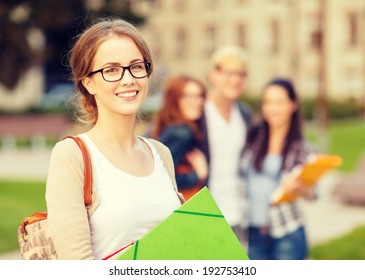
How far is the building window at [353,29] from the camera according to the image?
35156mm

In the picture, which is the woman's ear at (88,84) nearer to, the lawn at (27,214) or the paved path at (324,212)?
the paved path at (324,212)

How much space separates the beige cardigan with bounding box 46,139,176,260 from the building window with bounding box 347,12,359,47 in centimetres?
3452

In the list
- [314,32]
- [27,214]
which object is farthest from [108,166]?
[314,32]

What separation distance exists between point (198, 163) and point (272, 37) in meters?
34.5

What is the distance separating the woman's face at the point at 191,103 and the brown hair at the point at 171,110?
0.06 feet

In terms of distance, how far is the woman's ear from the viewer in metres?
1.76

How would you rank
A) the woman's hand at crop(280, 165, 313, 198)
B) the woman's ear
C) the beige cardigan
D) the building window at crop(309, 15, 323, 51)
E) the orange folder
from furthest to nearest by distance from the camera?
the building window at crop(309, 15, 323, 51) < the woman's hand at crop(280, 165, 313, 198) < the orange folder < the woman's ear < the beige cardigan

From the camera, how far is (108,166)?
1.71 meters

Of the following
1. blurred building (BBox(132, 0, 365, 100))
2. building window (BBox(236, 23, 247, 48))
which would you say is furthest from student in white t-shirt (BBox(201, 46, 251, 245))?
building window (BBox(236, 23, 247, 48))

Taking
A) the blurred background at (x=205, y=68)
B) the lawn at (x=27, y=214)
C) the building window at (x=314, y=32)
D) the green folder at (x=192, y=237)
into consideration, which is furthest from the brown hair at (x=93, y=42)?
the building window at (x=314, y=32)

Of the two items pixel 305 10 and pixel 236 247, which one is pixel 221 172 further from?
pixel 305 10

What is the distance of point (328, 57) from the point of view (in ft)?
117

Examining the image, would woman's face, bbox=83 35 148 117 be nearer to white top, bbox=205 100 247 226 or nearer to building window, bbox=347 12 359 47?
white top, bbox=205 100 247 226

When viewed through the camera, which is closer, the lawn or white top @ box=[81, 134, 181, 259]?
white top @ box=[81, 134, 181, 259]
